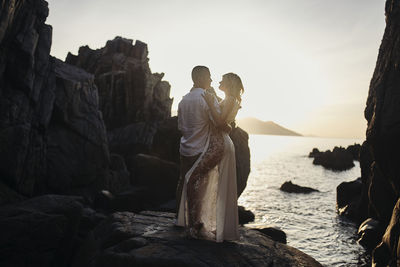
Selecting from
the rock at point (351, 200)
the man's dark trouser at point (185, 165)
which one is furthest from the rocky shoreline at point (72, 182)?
the rock at point (351, 200)

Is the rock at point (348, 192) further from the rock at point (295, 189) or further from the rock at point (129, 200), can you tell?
the rock at point (129, 200)

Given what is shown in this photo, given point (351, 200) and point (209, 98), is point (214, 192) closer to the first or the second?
point (209, 98)

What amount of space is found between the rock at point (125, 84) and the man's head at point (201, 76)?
40.6 metres

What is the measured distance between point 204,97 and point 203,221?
2.35 meters

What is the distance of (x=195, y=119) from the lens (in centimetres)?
545

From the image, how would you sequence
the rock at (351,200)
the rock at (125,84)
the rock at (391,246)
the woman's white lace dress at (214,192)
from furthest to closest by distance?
1. the rock at (125,84)
2. the rock at (351,200)
3. the rock at (391,246)
4. the woman's white lace dress at (214,192)

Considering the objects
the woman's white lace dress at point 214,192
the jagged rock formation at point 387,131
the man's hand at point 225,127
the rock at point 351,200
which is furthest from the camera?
the rock at point 351,200

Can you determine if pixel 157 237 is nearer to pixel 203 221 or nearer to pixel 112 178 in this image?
pixel 203 221

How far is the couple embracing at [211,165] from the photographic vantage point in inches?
205

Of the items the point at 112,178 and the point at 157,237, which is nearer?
the point at 157,237

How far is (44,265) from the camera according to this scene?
7191 millimetres

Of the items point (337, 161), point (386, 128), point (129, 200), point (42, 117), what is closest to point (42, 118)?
point (42, 117)

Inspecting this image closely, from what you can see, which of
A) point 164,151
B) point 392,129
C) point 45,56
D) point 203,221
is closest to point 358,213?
point 392,129

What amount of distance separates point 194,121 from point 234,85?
1.03 m
